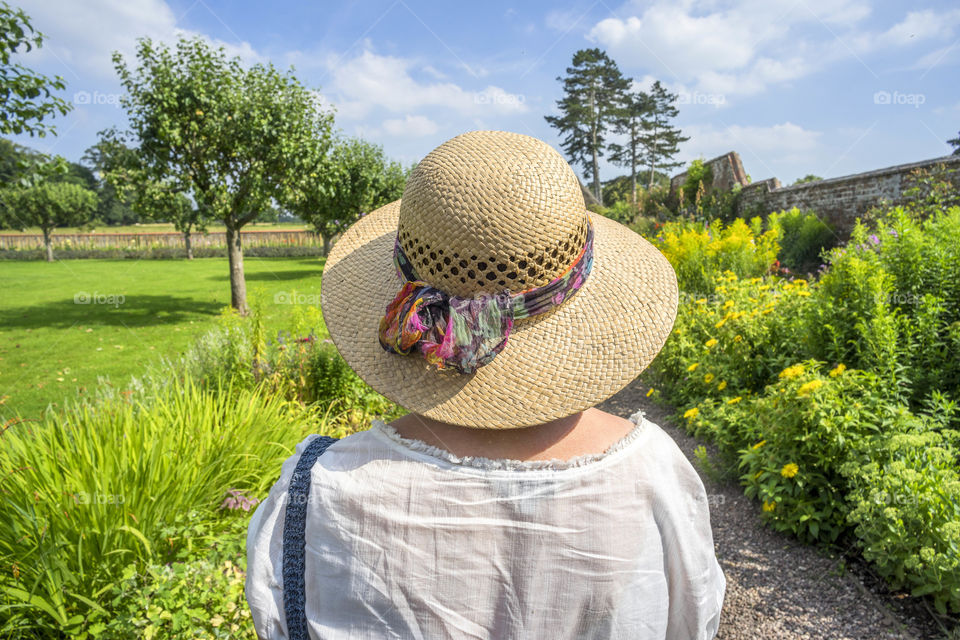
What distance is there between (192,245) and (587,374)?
48461mm

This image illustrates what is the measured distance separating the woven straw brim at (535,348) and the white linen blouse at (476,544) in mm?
111

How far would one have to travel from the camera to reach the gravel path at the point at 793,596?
8.64 ft

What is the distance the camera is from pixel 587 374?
115 cm

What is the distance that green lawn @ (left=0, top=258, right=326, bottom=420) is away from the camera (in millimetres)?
8039

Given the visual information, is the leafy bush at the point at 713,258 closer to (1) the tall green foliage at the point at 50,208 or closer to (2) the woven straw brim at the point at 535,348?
(2) the woven straw brim at the point at 535,348

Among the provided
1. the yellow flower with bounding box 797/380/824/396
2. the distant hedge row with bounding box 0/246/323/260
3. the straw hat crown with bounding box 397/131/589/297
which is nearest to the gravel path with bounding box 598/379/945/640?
the yellow flower with bounding box 797/380/824/396

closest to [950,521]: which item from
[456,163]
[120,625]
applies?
[456,163]

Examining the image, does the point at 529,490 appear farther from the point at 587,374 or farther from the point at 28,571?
the point at 28,571

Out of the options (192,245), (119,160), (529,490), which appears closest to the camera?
(529,490)

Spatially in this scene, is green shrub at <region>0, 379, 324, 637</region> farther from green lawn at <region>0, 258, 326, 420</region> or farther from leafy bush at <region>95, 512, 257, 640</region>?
green lawn at <region>0, 258, 326, 420</region>

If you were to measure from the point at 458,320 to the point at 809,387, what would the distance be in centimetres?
312

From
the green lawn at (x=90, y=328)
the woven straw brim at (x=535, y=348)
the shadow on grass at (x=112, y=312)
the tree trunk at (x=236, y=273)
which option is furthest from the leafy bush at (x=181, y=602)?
the shadow on grass at (x=112, y=312)

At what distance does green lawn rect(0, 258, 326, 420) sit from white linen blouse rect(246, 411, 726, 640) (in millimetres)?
3758

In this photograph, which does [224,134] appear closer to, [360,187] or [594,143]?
[360,187]
